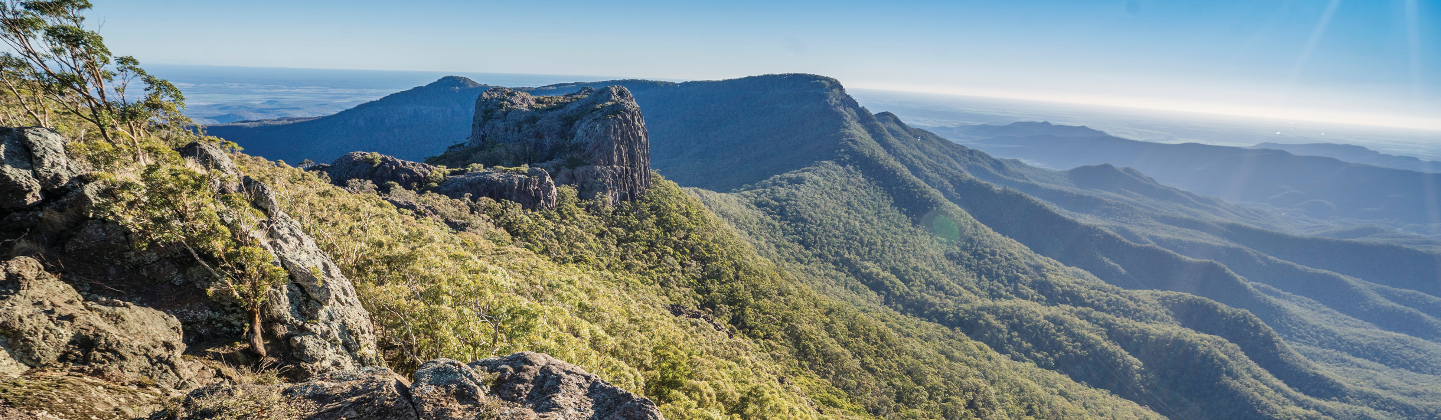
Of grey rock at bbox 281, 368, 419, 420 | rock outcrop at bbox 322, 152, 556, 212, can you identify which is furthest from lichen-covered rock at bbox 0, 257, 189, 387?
rock outcrop at bbox 322, 152, 556, 212

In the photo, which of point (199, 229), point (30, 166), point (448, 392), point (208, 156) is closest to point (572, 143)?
point (208, 156)

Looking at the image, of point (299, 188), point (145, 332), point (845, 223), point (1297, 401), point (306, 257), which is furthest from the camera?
point (845, 223)

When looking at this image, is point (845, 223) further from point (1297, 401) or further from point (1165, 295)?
point (1297, 401)

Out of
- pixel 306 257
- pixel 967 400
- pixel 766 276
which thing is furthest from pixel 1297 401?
pixel 306 257

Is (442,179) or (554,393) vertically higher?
(554,393)

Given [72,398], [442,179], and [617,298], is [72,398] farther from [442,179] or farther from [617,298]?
[442,179]

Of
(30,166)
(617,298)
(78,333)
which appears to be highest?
(30,166)
